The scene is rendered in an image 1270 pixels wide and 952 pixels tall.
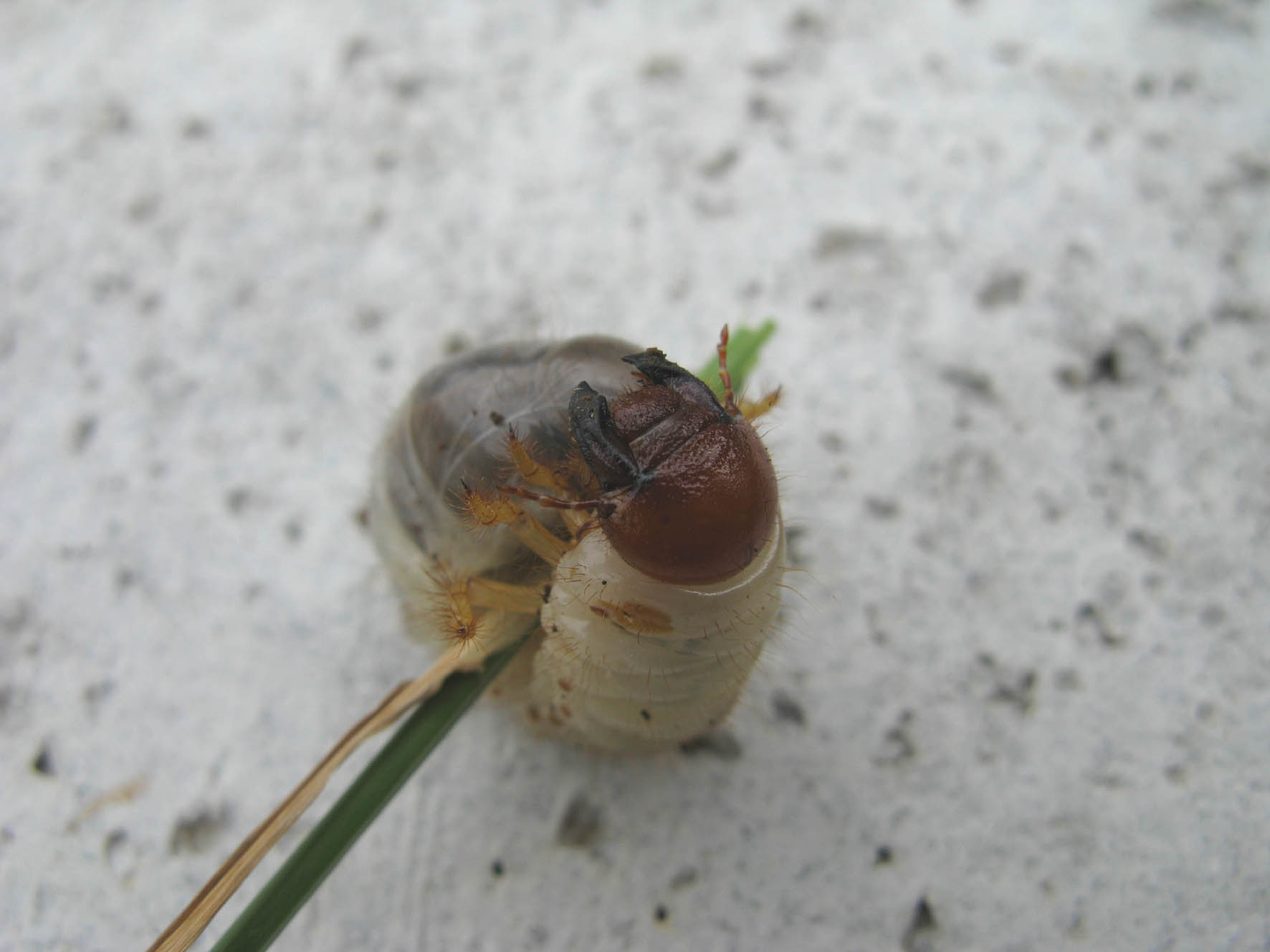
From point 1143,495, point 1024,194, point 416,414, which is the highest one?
point 416,414

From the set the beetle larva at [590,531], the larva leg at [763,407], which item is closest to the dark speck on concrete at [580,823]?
the beetle larva at [590,531]

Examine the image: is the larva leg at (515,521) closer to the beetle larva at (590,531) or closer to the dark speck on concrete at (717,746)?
the beetle larva at (590,531)

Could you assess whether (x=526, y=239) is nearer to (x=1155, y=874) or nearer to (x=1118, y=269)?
(x=1118, y=269)

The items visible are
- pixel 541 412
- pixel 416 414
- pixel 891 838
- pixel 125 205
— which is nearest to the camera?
pixel 541 412

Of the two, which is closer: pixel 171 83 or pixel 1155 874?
pixel 1155 874

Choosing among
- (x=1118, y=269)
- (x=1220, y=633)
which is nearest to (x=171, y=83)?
(x=1118, y=269)

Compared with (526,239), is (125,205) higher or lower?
higher

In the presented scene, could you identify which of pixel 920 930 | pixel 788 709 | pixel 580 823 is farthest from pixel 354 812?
pixel 920 930
